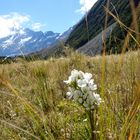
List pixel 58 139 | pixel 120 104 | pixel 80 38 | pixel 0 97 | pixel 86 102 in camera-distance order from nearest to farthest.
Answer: pixel 86 102 → pixel 58 139 → pixel 120 104 → pixel 0 97 → pixel 80 38

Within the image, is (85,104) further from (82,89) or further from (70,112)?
(70,112)

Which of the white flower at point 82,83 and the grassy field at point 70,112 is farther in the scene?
the grassy field at point 70,112

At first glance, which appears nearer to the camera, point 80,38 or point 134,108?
point 134,108

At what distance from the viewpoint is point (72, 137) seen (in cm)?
269

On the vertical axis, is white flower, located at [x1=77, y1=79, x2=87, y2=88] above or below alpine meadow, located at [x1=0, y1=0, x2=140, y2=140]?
above

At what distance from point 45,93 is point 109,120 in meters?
1.91

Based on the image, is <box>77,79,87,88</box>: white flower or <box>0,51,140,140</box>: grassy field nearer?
<box>77,79,87,88</box>: white flower

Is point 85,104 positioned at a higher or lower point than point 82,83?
lower

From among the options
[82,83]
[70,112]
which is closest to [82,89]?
[82,83]

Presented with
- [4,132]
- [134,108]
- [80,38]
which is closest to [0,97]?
[4,132]

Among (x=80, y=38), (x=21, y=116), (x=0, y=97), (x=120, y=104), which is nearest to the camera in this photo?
(x=120, y=104)

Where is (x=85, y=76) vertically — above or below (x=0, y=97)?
above

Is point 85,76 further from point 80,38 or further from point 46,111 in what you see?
point 80,38

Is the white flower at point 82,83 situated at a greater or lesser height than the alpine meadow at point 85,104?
greater
